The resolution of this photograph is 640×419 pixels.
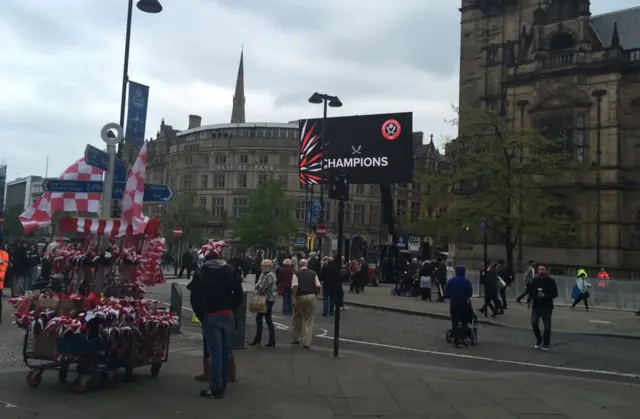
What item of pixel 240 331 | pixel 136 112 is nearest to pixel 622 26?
pixel 136 112

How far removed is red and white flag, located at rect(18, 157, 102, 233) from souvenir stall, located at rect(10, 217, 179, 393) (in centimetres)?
51

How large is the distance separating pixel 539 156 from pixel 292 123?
44.2 metres

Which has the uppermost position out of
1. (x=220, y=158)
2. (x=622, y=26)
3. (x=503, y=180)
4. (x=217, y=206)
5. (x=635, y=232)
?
(x=622, y=26)

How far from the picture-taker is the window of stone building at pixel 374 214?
73.3 metres

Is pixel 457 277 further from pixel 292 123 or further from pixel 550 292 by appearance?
pixel 292 123

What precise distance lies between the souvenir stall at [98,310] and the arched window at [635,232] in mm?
37175

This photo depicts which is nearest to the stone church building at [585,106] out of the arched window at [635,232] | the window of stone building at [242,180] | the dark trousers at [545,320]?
the arched window at [635,232]

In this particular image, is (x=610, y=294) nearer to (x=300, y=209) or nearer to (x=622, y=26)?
(x=622, y=26)

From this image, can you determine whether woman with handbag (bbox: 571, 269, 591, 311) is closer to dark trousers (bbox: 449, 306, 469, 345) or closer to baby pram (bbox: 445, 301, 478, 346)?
baby pram (bbox: 445, 301, 478, 346)

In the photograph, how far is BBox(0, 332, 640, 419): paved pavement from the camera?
23.4 feet

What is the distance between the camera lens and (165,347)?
8.80m

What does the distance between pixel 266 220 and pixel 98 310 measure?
47558mm

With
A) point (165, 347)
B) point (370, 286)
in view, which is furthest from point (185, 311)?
point (370, 286)

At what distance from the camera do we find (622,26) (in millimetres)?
45031
